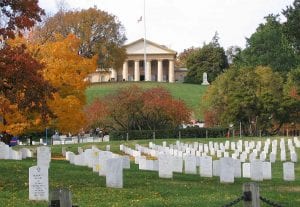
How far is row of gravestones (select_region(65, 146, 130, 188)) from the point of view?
1598cm

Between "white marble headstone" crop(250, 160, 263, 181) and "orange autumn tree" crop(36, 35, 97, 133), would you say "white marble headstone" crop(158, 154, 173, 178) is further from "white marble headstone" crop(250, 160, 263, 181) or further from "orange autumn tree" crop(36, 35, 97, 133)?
"orange autumn tree" crop(36, 35, 97, 133)

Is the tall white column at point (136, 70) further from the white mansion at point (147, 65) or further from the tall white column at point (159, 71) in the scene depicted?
the tall white column at point (159, 71)

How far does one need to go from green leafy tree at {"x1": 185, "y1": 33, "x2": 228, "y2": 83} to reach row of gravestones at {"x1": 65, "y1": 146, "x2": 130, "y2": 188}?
95.7 meters

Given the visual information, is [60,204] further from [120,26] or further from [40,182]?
[120,26]

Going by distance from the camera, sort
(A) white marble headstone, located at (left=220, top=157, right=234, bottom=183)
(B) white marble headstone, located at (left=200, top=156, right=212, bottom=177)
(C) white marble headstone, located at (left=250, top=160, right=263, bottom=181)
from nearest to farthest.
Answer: (A) white marble headstone, located at (left=220, top=157, right=234, bottom=183) < (C) white marble headstone, located at (left=250, top=160, right=263, bottom=181) < (B) white marble headstone, located at (left=200, top=156, right=212, bottom=177)

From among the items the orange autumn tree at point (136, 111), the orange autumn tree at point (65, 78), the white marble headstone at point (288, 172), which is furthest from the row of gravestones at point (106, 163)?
the orange autumn tree at point (136, 111)

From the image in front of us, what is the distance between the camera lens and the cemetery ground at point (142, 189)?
44.7 feet

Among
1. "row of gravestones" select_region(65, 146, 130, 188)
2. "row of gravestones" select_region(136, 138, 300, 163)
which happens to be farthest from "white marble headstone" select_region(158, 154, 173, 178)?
"row of gravestones" select_region(136, 138, 300, 163)

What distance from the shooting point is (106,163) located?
53.4 ft

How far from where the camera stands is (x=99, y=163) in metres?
19.7

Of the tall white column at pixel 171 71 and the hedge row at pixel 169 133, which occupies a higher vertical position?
the tall white column at pixel 171 71

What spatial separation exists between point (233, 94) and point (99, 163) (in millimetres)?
43371

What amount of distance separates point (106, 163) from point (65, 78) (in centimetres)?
1857

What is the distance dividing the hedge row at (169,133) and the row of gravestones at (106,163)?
29400 millimetres
